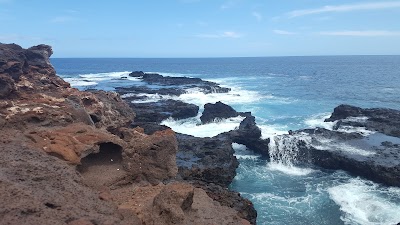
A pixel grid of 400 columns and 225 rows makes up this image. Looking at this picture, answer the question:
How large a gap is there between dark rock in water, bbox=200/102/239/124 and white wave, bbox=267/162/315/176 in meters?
13.4

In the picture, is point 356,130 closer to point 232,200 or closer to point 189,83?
point 232,200

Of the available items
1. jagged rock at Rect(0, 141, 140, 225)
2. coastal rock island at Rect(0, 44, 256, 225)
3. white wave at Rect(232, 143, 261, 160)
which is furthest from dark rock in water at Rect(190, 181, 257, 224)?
white wave at Rect(232, 143, 261, 160)

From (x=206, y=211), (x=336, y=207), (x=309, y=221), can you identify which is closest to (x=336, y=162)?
(x=336, y=207)

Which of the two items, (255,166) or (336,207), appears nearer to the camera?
(336,207)

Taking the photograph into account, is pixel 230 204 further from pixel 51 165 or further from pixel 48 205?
pixel 48 205

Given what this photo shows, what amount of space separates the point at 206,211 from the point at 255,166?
65.2 ft

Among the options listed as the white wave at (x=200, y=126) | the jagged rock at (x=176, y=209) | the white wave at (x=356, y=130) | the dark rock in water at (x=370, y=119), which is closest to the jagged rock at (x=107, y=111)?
the jagged rock at (x=176, y=209)

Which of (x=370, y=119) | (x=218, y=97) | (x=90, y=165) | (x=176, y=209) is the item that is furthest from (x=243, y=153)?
(x=218, y=97)

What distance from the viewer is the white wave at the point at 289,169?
93.7 feet

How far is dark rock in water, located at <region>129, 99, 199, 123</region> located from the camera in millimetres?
41531

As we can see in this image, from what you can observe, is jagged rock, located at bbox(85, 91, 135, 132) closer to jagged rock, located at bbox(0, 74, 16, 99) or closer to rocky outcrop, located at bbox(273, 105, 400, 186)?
jagged rock, located at bbox(0, 74, 16, 99)

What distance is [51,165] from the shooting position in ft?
35.7

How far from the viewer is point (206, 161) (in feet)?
83.1

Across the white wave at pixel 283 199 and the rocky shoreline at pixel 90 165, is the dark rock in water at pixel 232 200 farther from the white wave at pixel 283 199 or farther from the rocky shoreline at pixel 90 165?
the white wave at pixel 283 199
